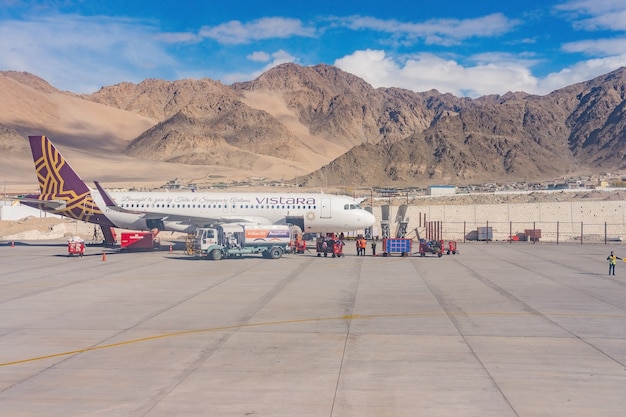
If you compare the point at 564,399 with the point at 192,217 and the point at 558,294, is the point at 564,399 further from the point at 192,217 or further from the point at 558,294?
the point at 192,217

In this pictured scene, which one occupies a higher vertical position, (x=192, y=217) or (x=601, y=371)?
(x=192, y=217)

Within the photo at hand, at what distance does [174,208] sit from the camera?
49594 millimetres

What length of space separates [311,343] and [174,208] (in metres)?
32.7

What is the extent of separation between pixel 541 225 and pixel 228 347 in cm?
6012

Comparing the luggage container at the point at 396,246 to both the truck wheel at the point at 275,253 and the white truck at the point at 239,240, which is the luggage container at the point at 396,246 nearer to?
the white truck at the point at 239,240

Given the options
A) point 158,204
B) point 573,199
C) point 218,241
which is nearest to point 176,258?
point 218,241

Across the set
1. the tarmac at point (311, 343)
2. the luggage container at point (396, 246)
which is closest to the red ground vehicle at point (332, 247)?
the luggage container at point (396, 246)

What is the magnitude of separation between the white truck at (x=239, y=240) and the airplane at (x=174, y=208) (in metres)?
5.04

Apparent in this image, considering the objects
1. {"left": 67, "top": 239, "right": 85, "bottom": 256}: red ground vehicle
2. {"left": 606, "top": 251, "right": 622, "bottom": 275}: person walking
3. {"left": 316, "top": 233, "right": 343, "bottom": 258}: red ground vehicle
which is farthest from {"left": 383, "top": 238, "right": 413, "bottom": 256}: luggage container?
{"left": 67, "top": 239, "right": 85, "bottom": 256}: red ground vehicle

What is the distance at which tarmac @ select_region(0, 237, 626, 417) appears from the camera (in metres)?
13.7

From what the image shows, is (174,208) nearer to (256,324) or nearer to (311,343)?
(256,324)

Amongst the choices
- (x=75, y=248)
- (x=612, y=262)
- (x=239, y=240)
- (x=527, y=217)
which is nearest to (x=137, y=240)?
(x=75, y=248)

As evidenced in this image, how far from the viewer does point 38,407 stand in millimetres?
13391

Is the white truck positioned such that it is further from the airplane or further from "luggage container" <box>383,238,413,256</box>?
"luggage container" <box>383,238,413,256</box>
